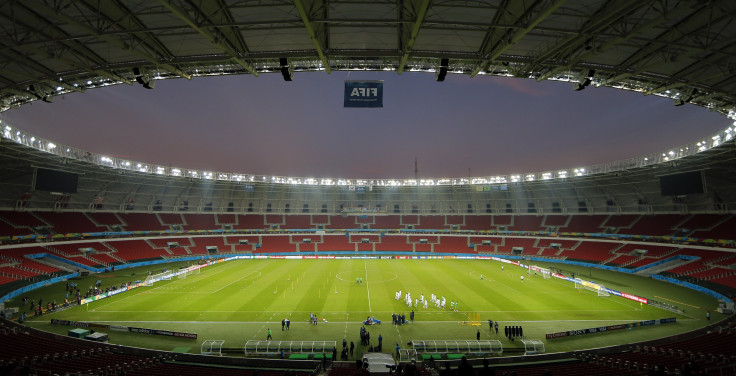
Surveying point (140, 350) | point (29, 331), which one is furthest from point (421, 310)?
point (29, 331)

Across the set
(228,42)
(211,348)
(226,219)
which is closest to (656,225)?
(211,348)

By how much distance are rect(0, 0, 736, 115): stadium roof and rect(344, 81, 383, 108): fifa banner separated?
730 mm

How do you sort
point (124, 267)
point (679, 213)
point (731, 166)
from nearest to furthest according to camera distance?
1. point (731, 166)
2. point (124, 267)
3. point (679, 213)

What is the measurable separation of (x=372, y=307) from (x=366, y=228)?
164 feet

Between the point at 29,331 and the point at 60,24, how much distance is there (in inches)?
875

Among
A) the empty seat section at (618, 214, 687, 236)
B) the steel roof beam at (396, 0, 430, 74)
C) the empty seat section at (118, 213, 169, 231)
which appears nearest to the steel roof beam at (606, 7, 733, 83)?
the steel roof beam at (396, 0, 430, 74)

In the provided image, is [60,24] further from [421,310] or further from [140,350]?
[421,310]

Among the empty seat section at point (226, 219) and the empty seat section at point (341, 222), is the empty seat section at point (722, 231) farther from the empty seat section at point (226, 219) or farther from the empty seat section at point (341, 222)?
the empty seat section at point (226, 219)

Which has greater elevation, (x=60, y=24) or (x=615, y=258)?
(x=60, y=24)

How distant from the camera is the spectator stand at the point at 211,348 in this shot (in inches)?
757

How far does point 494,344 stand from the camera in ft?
66.5

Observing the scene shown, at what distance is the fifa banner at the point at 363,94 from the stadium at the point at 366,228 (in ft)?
2.60

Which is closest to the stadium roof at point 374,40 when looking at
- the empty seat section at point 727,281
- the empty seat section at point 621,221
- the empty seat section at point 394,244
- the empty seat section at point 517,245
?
the empty seat section at point 727,281

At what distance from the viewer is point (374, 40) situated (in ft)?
38.4
